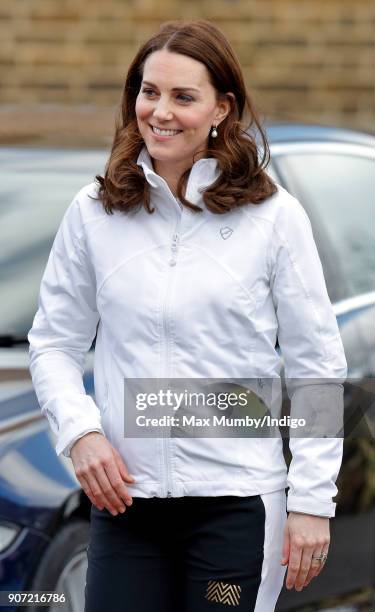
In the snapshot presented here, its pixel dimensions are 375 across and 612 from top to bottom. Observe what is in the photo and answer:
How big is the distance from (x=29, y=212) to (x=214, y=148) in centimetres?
157

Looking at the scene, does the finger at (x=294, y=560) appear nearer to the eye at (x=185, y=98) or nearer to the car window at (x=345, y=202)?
the eye at (x=185, y=98)

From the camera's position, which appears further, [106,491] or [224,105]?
[224,105]

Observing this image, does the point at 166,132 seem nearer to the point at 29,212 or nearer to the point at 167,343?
the point at 167,343

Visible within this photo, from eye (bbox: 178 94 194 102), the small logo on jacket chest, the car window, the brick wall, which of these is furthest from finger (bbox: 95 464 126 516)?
the brick wall

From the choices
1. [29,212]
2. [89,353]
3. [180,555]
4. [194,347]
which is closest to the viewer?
[194,347]

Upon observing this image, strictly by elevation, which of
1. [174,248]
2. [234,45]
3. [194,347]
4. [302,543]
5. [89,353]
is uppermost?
[174,248]

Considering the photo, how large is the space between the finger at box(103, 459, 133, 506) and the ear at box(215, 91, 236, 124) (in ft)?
2.27

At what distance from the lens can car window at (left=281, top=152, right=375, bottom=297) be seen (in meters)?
4.69

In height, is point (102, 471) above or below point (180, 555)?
above

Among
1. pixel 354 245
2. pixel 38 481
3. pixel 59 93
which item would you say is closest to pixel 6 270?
pixel 38 481

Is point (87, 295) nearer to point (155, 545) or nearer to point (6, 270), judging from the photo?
point (155, 545)

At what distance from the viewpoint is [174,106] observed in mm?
2869

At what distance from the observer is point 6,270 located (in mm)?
4270

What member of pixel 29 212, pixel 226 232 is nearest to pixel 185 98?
pixel 226 232
